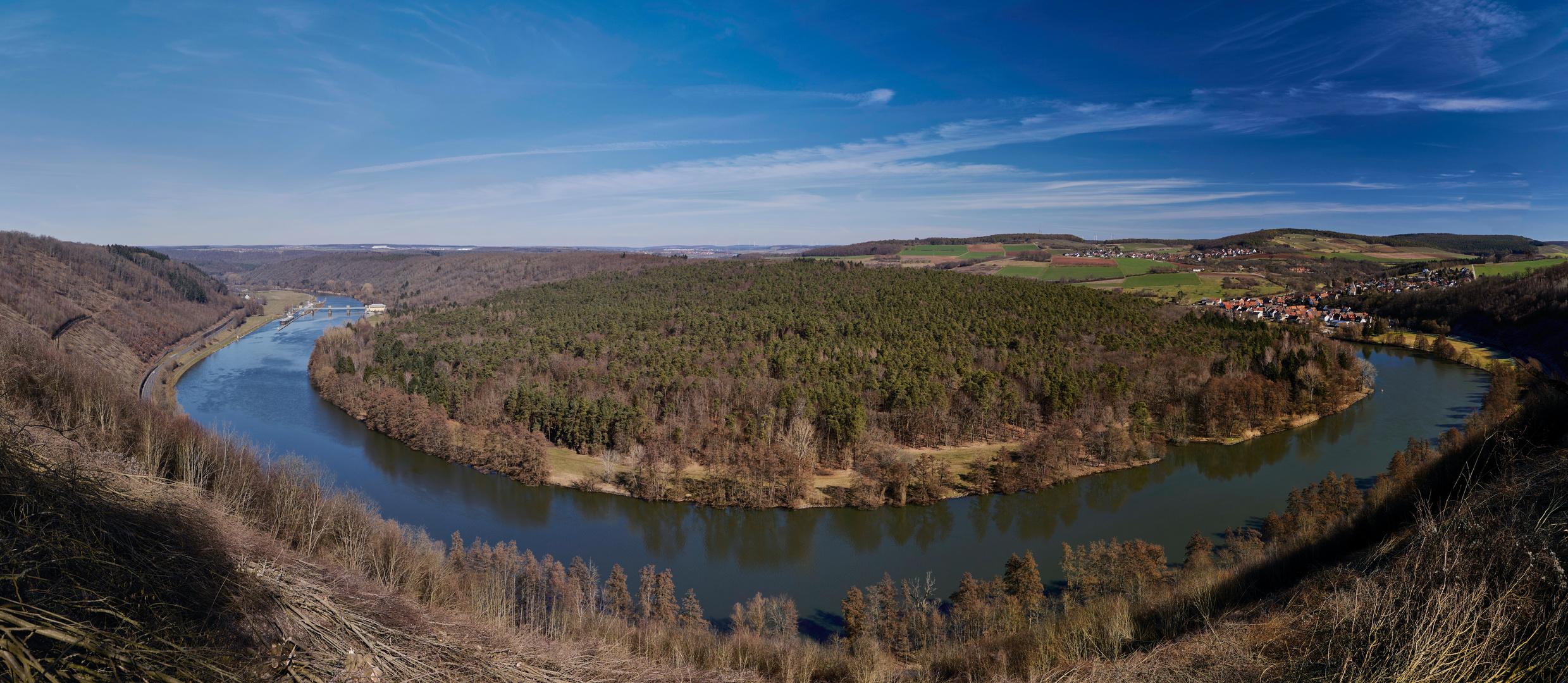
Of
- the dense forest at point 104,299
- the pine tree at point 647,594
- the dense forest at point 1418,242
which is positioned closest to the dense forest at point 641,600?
the pine tree at point 647,594

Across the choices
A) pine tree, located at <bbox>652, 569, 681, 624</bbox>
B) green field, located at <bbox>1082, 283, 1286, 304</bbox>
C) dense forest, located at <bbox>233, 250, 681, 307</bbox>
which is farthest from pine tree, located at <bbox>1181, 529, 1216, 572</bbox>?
dense forest, located at <bbox>233, 250, 681, 307</bbox>

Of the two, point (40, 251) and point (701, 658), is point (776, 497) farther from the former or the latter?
point (40, 251)

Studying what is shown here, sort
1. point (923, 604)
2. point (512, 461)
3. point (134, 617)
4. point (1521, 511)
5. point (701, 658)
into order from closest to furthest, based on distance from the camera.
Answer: point (134, 617), point (1521, 511), point (701, 658), point (923, 604), point (512, 461)

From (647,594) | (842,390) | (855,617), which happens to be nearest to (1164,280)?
(842,390)

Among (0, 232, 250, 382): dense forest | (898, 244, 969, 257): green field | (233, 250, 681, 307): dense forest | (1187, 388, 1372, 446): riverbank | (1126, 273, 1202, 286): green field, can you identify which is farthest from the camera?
(898, 244, 969, 257): green field

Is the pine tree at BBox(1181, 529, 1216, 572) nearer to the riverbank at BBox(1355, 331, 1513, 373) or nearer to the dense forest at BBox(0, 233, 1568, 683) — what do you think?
the dense forest at BBox(0, 233, 1568, 683)

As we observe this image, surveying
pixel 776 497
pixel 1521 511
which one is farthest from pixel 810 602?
pixel 1521 511
